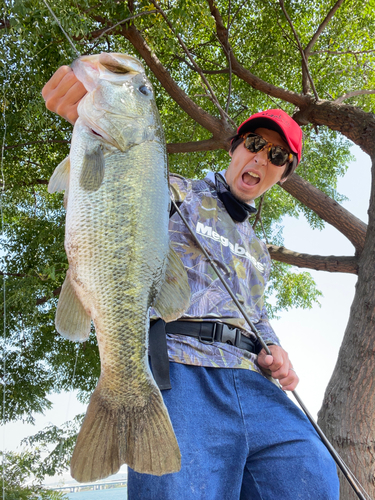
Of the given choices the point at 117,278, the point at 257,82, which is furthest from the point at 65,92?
the point at 257,82

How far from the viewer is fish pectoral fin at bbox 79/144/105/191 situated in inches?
55.7

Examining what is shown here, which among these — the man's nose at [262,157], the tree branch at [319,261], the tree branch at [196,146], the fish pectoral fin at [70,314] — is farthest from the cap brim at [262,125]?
the tree branch at [319,261]

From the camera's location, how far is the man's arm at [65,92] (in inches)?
63.6

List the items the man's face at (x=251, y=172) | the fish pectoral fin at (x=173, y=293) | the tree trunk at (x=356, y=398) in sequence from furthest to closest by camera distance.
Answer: the tree trunk at (x=356, y=398) → the man's face at (x=251, y=172) → the fish pectoral fin at (x=173, y=293)

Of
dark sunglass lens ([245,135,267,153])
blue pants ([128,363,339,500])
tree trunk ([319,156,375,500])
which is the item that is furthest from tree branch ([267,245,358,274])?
blue pants ([128,363,339,500])

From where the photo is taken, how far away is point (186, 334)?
1.85 m

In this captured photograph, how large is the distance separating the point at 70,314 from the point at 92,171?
1.56 feet

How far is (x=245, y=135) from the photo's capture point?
107 inches

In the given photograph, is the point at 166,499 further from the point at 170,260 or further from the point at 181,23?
the point at 181,23

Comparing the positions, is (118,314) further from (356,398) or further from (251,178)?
(356,398)

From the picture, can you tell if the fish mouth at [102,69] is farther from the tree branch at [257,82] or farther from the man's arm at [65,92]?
the tree branch at [257,82]

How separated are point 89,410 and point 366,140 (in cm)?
522

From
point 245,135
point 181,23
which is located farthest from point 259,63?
point 245,135

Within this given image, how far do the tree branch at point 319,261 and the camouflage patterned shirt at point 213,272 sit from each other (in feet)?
13.6
